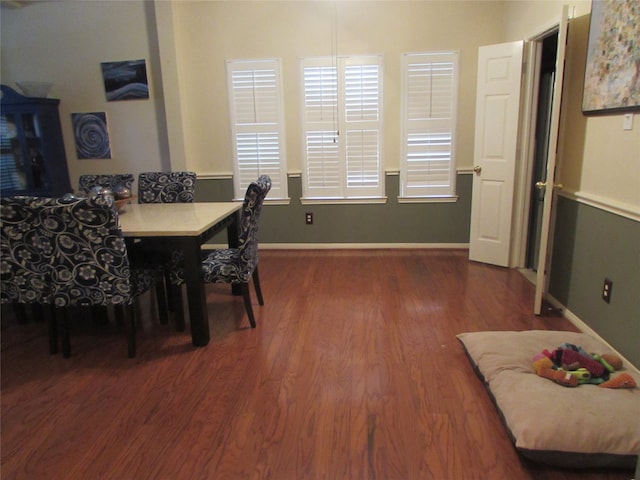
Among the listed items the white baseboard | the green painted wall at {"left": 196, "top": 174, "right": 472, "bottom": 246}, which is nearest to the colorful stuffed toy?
the white baseboard

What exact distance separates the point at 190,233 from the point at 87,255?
0.52 metres

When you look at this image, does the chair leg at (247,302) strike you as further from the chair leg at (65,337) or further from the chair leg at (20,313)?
the chair leg at (20,313)

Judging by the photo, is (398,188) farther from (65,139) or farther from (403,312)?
(65,139)

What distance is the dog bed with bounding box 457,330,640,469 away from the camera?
60.7 inches

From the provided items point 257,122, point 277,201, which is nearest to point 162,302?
point 277,201

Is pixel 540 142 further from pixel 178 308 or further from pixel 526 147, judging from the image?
pixel 178 308

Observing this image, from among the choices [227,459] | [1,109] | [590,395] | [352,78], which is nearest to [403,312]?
[590,395]

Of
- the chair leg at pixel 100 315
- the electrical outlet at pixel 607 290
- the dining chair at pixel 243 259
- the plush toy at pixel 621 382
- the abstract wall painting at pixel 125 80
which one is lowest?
the chair leg at pixel 100 315

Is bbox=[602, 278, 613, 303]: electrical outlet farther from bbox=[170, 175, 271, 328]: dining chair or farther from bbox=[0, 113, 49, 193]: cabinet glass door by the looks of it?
bbox=[0, 113, 49, 193]: cabinet glass door

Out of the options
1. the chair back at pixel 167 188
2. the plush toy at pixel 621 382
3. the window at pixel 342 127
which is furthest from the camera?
the window at pixel 342 127

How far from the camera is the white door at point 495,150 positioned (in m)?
3.57

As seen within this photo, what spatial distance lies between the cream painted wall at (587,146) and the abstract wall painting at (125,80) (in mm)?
3654

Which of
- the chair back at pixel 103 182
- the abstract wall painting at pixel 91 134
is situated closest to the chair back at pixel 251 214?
the chair back at pixel 103 182

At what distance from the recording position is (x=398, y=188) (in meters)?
4.40
